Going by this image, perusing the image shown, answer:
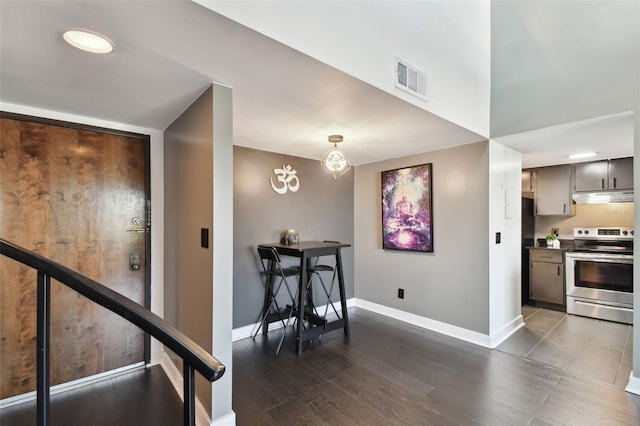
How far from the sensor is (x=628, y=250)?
12.8 feet

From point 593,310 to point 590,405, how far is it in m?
2.37

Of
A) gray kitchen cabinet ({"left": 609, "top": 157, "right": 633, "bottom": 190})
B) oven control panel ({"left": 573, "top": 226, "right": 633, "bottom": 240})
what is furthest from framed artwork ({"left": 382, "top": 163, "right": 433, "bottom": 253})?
oven control panel ({"left": 573, "top": 226, "right": 633, "bottom": 240})

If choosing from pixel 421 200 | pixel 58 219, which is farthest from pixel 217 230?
pixel 421 200

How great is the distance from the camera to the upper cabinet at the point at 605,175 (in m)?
3.85

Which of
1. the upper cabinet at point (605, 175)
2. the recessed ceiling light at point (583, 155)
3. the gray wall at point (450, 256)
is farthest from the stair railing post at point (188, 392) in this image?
the upper cabinet at point (605, 175)

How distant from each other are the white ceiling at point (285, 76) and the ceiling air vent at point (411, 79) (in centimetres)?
11

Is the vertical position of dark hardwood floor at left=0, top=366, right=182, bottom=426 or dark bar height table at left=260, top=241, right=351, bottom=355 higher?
dark bar height table at left=260, top=241, right=351, bottom=355

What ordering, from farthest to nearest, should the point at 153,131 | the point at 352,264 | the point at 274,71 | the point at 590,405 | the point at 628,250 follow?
the point at 352,264 → the point at 628,250 → the point at 153,131 → the point at 590,405 → the point at 274,71

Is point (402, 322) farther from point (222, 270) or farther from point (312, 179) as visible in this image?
point (222, 270)

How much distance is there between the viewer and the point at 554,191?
176 inches

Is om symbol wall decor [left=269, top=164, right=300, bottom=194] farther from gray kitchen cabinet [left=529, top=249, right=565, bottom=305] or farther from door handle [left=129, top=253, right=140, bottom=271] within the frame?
gray kitchen cabinet [left=529, top=249, right=565, bottom=305]

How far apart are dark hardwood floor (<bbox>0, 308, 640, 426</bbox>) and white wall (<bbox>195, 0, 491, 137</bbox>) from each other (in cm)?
212

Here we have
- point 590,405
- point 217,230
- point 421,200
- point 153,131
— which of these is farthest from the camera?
point 421,200

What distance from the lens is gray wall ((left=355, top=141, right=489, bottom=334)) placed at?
314 cm
